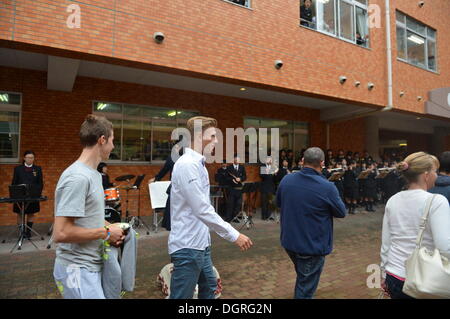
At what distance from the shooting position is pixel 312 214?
9.91ft

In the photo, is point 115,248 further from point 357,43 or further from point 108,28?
point 357,43

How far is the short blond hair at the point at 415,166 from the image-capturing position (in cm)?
243

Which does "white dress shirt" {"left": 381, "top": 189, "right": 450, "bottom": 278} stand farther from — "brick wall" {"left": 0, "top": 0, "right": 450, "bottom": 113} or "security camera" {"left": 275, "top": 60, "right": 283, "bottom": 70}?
"security camera" {"left": 275, "top": 60, "right": 283, "bottom": 70}

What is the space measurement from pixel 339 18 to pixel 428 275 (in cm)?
1204

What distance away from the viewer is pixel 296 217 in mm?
3090

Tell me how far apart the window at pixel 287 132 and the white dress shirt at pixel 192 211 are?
10.5 metres

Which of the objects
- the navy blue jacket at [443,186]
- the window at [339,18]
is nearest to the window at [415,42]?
the window at [339,18]

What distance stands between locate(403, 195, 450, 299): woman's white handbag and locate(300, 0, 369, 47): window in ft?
32.0

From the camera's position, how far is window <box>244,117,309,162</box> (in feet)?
43.2

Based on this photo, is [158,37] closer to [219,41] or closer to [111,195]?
[219,41]

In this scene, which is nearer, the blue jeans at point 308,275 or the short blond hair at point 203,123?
the short blond hair at point 203,123

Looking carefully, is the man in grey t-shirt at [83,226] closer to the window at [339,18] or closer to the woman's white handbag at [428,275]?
the woman's white handbag at [428,275]

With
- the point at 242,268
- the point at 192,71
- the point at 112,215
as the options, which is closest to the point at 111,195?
the point at 112,215

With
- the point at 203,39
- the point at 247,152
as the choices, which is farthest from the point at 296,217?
the point at 247,152
